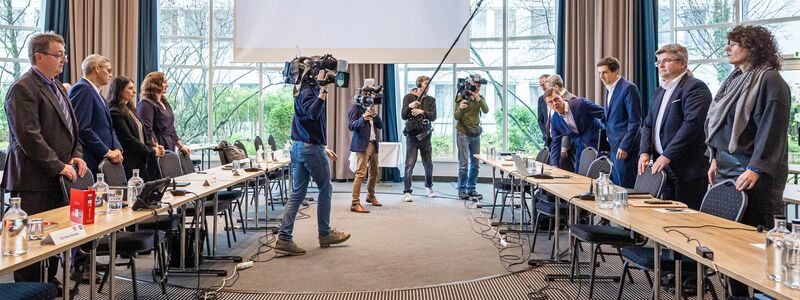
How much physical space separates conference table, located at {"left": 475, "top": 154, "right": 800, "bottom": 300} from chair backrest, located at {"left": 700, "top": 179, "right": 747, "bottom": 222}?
0.11 metres

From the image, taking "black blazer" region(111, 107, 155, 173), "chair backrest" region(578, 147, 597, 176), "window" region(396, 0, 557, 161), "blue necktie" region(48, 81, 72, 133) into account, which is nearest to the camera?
"blue necktie" region(48, 81, 72, 133)

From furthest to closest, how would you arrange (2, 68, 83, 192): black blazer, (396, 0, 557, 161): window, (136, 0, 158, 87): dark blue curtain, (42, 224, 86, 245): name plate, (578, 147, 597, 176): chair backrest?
(396, 0, 557, 161): window < (136, 0, 158, 87): dark blue curtain < (578, 147, 597, 176): chair backrest < (2, 68, 83, 192): black blazer < (42, 224, 86, 245): name plate

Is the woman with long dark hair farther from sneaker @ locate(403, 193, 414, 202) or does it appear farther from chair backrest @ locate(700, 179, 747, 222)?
chair backrest @ locate(700, 179, 747, 222)

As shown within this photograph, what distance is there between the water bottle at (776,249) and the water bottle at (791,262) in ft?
0.04

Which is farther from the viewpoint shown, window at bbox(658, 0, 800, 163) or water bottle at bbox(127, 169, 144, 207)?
window at bbox(658, 0, 800, 163)

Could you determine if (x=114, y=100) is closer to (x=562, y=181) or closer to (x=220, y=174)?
(x=220, y=174)

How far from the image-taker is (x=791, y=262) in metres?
1.53

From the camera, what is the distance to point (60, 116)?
2.99m

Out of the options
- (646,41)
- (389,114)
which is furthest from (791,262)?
(389,114)

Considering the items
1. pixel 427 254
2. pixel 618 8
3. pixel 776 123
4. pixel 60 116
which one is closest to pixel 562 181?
pixel 427 254

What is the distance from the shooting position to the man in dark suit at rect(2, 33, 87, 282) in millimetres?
2838

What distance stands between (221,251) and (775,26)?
659cm

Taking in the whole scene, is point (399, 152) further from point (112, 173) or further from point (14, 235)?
point (14, 235)

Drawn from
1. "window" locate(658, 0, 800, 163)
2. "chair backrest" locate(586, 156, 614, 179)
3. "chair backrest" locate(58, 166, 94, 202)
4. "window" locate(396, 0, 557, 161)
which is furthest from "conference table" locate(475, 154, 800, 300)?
"window" locate(396, 0, 557, 161)
